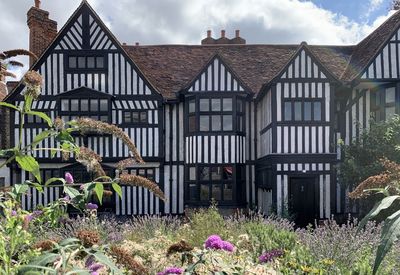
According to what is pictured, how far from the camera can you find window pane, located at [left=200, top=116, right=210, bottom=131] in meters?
15.3

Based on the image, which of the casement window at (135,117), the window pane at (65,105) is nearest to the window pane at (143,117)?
the casement window at (135,117)

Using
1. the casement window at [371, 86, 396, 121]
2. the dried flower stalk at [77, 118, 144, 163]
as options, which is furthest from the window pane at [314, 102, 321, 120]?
the dried flower stalk at [77, 118, 144, 163]

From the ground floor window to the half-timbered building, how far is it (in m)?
0.04

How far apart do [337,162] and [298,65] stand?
382 cm

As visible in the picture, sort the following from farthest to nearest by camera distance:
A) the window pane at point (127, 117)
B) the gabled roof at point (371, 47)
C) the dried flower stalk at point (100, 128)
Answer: the window pane at point (127, 117) < the gabled roof at point (371, 47) < the dried flower stalk at point (100, 128)

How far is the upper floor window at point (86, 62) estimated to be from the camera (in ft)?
51.7

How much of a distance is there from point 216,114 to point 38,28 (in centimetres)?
903

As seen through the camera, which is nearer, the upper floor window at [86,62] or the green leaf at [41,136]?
the green leaf at [41,136]

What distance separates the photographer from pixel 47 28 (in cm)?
1855

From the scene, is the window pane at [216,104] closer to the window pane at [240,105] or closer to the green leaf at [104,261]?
the window pane at [240,105]

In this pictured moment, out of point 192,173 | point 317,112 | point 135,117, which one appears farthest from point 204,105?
point 317,112

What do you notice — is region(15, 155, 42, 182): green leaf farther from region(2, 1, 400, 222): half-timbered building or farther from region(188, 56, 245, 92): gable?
region(188, 56, 245, 92): gable

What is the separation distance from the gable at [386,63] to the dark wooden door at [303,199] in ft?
13.7

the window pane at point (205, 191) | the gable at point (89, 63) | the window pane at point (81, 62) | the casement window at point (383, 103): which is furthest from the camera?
the window pane at point (81, 62)
